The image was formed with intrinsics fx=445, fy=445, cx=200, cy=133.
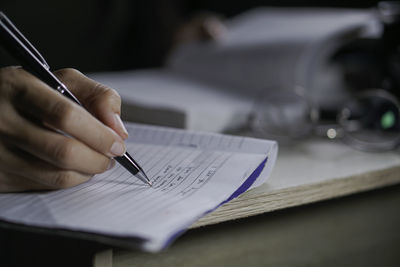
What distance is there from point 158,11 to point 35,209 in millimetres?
1432

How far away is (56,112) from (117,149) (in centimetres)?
6

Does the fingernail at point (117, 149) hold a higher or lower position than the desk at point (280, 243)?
higher

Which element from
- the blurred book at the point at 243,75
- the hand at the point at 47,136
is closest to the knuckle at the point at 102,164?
the hand at the point at 47,136

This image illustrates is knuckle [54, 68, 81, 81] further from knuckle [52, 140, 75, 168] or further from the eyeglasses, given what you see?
the eyeglasses

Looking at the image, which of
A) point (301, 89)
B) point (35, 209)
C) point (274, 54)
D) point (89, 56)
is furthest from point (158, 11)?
point (35, 209)

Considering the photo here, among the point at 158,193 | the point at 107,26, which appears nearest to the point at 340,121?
the point at 158,193

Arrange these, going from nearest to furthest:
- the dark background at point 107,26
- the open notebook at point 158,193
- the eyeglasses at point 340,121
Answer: the open notebook at point 158,193 → the eyeglasses at point 340,121 → the dark background at point 107,26

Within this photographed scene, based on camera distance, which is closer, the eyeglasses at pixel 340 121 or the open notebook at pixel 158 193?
the open notebook at pixel 158 193

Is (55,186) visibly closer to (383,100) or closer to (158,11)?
(383,100)

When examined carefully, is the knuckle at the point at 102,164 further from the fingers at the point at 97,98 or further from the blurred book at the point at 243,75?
the blurred book at the point at 243,75

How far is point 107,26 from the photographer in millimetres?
1673

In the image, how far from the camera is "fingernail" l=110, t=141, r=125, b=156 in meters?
0.35

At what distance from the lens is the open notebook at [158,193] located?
30 centimetres

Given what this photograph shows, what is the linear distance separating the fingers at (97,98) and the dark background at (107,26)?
112 cm
